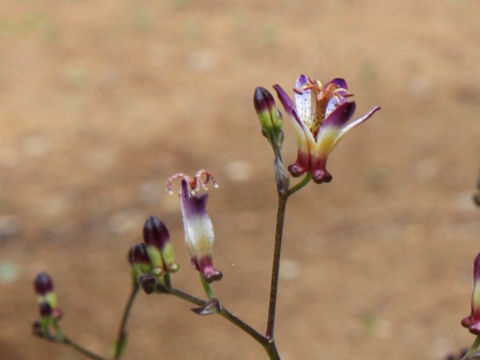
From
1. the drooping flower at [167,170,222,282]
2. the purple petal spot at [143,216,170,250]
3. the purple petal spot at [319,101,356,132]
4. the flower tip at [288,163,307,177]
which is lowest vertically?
the drooping flower at [167,170,222,282]

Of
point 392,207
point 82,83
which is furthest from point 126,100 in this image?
point 392,207

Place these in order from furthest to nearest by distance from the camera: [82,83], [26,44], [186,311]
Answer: [26,44]
[82,83]
[186,311]

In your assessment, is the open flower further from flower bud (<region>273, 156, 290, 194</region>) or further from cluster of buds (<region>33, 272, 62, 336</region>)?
cluster of buds (<region>33, 272, 62, 336</region>)

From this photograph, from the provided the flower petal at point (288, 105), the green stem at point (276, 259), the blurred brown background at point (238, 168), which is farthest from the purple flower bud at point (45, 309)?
the blurred brown background at point (238, 168)

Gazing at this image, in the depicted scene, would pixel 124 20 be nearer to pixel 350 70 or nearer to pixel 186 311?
pixel 350 70

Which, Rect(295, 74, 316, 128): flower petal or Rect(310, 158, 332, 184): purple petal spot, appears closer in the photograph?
Rect(310, 158, 332, 184): purple petal spot

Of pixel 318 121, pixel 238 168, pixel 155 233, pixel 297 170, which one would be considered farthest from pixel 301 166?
pixel 238 168

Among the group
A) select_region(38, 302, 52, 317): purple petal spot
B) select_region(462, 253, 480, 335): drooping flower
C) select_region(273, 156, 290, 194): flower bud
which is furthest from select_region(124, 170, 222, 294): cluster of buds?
select_region(38, 302, 52, 317): purple petal spot
